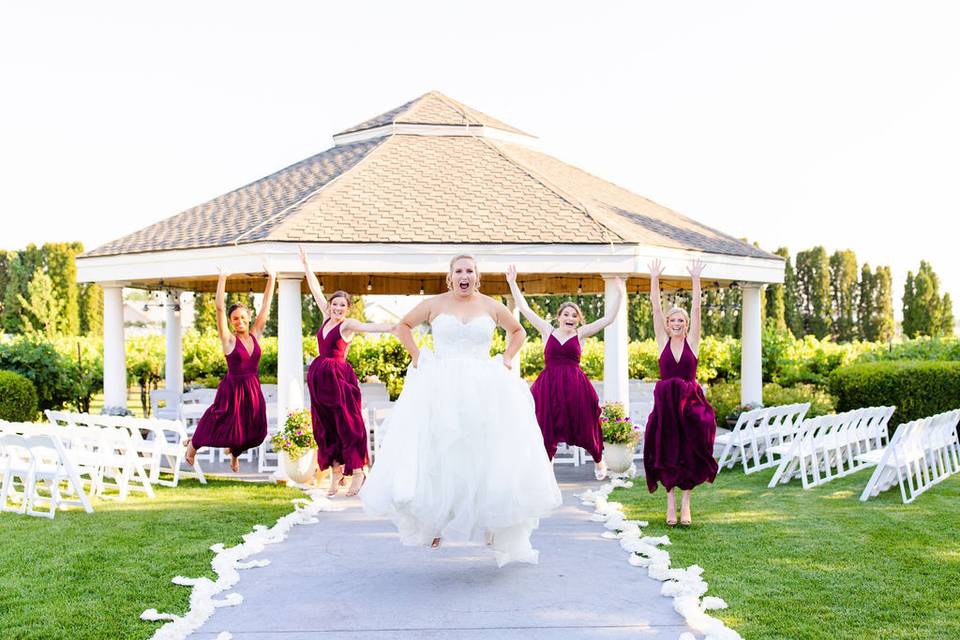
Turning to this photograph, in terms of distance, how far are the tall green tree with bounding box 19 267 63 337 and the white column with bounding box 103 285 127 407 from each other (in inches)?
957

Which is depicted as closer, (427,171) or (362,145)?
(427,171)

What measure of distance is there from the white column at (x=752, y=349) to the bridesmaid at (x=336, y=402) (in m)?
8.31

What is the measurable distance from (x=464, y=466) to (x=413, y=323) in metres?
1.54

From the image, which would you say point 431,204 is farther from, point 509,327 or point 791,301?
point 791,301

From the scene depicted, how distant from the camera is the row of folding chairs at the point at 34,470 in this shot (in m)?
8.89

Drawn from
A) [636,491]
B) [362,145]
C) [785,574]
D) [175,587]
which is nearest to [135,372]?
[362,145]

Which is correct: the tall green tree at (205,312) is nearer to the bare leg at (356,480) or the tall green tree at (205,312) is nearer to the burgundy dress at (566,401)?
the bare leg at (356,480)

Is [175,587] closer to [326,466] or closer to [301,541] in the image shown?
[301,541]

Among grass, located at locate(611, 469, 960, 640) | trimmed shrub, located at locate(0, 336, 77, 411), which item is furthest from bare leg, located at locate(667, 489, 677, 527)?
trimmed shrub, located at locate(0, 336, 77, 411)

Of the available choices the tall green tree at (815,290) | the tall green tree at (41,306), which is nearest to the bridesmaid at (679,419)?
the tall green tree at (815,290)

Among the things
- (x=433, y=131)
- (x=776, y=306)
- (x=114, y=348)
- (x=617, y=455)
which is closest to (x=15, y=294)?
(x=114, y=348)

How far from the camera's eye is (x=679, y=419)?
8492 mm

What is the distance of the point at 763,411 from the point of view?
12.9m

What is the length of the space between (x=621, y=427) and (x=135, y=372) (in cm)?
1673
